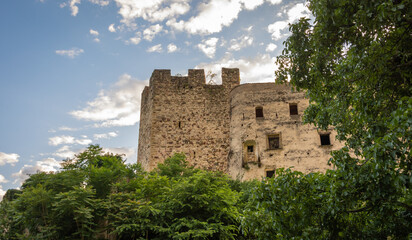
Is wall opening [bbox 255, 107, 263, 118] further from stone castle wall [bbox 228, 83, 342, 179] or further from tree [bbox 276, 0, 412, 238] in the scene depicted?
tree [bbox 276, 0, 412, 238]

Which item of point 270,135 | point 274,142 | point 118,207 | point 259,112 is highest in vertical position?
point 259,112

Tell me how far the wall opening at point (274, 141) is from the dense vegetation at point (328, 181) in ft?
25.1

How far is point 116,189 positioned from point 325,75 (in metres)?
7.80

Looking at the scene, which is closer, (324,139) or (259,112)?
(324,139)

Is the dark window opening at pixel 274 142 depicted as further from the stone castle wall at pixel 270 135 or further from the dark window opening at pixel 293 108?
the dark window opening at pixel 293 108

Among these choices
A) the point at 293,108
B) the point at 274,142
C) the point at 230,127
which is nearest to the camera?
the point at 274,142

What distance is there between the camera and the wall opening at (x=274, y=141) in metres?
18.2

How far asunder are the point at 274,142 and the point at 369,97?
12652 mm

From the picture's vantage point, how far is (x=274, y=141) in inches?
723

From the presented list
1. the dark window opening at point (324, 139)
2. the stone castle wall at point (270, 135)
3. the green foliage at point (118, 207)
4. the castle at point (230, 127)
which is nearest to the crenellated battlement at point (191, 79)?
the castle at point (230, 127)

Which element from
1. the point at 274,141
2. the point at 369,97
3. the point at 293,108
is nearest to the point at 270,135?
the point at 274,141

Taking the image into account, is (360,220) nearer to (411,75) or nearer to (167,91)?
(411,75)

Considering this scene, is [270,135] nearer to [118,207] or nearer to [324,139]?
[324,139]

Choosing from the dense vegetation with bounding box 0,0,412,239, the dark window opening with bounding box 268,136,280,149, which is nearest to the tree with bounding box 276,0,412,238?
the dense vegetation with bounding box 0,0,412,239
